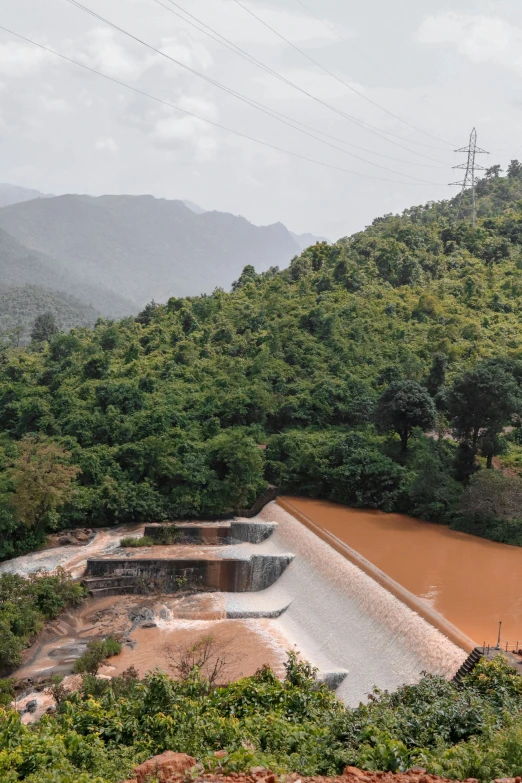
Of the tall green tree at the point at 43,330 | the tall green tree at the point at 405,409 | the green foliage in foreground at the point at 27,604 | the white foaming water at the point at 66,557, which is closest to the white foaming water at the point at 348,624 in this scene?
the green foliage in foreground at the point at 27,604

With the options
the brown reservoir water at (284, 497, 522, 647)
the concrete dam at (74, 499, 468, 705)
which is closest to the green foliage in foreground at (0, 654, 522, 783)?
the concrete dam at (74, 499, 468, 705)

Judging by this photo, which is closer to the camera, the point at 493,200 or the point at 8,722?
the point at 8,722

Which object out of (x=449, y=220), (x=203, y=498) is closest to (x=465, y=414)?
(x=203, y=498)

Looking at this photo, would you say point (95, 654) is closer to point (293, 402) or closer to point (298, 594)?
point (298, 594)

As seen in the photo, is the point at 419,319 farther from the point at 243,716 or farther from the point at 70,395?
the point at 243,716

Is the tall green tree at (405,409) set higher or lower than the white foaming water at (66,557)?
higher

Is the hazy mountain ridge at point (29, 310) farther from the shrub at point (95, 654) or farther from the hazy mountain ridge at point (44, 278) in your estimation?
the shrub at point (95, 654)
